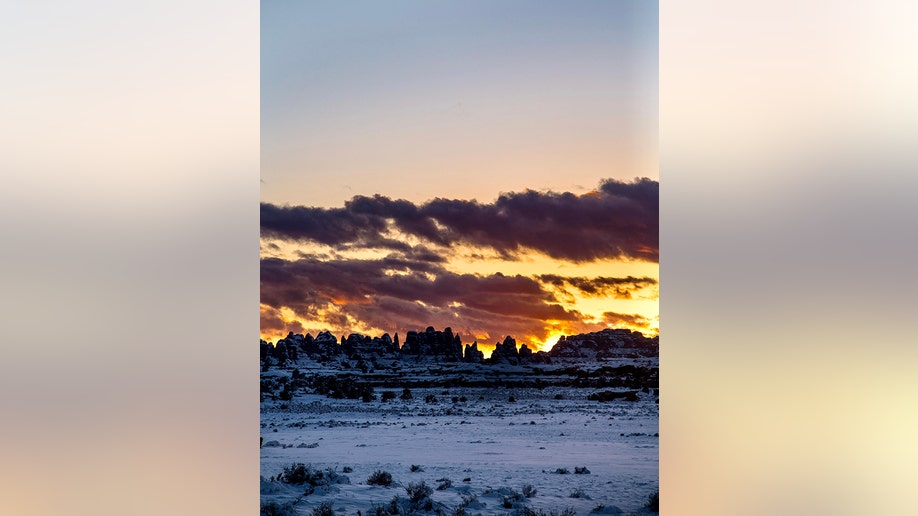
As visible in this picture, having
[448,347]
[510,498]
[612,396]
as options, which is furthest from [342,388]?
[612,396]

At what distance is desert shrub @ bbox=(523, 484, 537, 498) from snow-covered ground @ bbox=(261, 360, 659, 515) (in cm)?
3

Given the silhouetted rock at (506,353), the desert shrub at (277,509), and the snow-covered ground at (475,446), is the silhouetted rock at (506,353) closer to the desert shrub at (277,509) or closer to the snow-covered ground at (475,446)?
the snow-covered ground at (475,446)

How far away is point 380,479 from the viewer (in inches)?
191

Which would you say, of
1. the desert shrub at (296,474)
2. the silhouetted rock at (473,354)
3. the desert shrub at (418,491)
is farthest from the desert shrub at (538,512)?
the desert shrub at (296,474)

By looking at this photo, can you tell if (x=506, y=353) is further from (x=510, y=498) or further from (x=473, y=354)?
(x=510, y=498)

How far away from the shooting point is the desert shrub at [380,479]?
4.84 m

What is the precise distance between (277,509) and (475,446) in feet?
4.19

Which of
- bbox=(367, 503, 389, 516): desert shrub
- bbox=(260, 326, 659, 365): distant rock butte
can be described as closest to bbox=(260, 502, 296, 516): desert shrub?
bbox=(367, 503, 389, 516): desert shrub

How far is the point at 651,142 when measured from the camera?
15.5ft

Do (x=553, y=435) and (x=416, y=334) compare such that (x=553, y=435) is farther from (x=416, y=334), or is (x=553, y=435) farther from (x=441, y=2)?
(x=441, y=2)

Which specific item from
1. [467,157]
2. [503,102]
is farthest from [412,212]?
[503,102]

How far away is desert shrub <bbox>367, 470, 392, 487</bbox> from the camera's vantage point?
4.84 m
